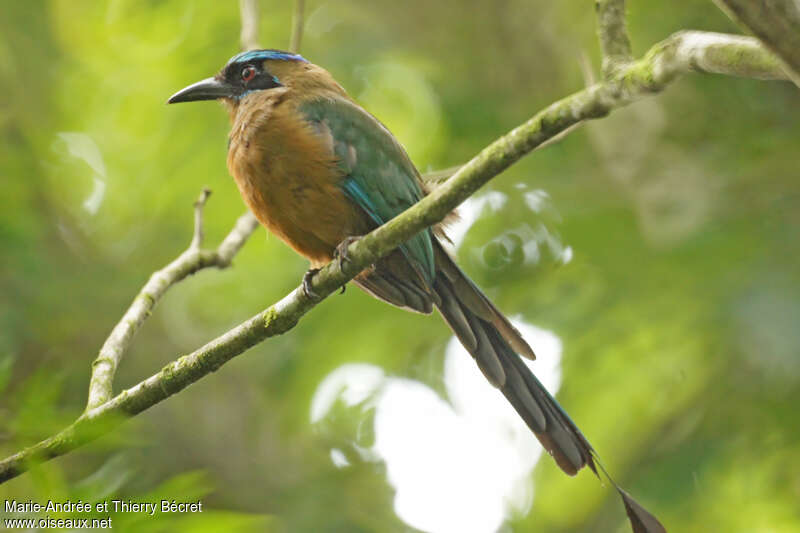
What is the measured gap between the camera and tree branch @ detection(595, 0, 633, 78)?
2.27 m

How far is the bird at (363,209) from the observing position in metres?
3.64

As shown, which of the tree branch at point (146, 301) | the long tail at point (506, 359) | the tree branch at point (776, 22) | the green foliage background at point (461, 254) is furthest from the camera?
the green foliage background at point (461, 254)

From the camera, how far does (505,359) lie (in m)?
3.72

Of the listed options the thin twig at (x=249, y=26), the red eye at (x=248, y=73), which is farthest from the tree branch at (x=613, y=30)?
the thin twig at (x=249, y=26)

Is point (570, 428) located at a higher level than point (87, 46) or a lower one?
lower

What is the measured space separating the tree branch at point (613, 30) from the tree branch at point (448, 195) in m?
0.10

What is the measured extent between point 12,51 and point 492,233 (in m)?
3.74

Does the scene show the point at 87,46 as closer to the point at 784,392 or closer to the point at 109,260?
the point at 109,260

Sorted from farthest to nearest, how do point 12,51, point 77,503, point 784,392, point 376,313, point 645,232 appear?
point 12,51
point 376,313
point 645,232
point 784,392
point 77,503

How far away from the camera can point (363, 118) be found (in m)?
4.00

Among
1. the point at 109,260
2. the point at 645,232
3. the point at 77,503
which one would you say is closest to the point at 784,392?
the point at 645,232

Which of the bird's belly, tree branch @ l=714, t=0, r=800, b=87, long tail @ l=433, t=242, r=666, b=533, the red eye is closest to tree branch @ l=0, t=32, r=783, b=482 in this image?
tree branch @ l=714, t=0, r=800, b=87

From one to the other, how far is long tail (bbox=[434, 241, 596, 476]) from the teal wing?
176 millimetres

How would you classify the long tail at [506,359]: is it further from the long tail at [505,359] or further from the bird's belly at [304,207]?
the bird's belly at [304,207]
